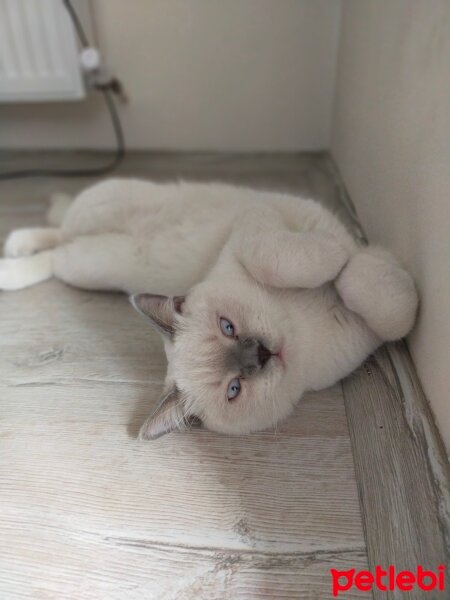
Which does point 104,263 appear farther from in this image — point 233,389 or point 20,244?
point 233,389

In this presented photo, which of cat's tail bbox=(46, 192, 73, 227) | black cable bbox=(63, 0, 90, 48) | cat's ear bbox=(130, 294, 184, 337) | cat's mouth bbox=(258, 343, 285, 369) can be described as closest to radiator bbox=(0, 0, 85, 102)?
black cable bbox=(63, 0, 90, 48)

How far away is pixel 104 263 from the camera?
1.50 meters

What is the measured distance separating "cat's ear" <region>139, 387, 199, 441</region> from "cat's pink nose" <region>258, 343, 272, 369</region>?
196mm

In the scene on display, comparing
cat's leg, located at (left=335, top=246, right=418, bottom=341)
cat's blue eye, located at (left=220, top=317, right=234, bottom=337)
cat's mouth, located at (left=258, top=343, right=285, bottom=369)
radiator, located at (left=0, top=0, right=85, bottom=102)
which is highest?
radiator, located at (left=0, top=0, right=85, bottom=102)

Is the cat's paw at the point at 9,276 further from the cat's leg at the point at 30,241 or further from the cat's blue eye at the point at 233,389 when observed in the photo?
the cat's blue eye at the point at 233,389

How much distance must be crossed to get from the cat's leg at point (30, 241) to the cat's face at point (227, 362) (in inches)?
33.5

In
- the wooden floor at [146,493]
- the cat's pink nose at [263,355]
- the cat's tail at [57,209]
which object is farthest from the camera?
the cat's tail at [57,209]

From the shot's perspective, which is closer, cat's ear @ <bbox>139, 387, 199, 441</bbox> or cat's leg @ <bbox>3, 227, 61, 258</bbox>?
cat's ear @ <bbox>139, 387, 199, 441</bbox>

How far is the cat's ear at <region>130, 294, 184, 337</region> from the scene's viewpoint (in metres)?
1.04

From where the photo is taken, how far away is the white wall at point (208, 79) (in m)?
2.07

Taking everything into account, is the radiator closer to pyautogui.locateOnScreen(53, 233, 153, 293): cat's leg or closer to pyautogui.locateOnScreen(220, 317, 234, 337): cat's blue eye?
pyautogui.locateOnScreen(53, 233, 153, 293): cat's leg

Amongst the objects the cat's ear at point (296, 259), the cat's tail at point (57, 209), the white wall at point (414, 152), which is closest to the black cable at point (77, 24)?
the cat's tail at point (57, 209)

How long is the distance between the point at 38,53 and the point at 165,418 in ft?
6.14

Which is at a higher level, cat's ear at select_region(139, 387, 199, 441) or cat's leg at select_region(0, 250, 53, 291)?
cat's ear at select_region(139, 387, 199, 441)
